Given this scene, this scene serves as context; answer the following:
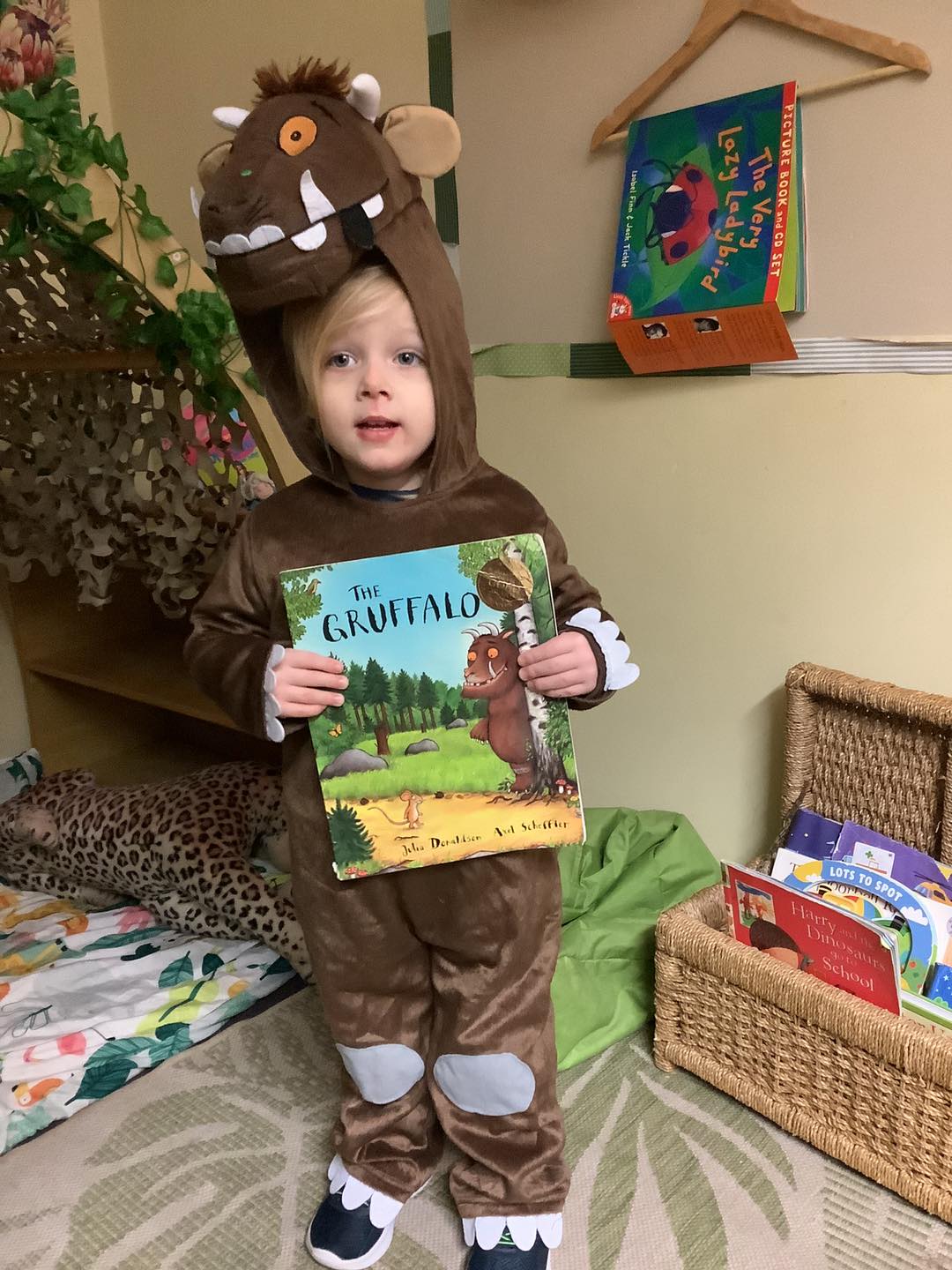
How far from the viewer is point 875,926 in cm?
96

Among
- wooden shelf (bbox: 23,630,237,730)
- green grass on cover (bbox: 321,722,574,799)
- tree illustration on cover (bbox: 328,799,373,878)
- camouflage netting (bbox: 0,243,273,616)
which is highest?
camouflage netting (bbox: 0,243,273,616)

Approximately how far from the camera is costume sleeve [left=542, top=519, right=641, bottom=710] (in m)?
0.84

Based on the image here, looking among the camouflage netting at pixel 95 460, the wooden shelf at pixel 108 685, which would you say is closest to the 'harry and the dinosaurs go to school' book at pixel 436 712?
the camouflage netting at pixel 95 460

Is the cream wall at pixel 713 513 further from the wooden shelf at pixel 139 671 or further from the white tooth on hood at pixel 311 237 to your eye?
the wooden shelf at pixel 139 671

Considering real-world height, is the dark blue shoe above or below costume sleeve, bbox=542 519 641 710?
below

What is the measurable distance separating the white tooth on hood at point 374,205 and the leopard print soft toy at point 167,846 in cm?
105

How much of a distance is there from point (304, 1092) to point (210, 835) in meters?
0.50

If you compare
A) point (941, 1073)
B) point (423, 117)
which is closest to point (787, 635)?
point (941, 1073)

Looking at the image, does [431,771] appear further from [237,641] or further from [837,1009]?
[837,1009]

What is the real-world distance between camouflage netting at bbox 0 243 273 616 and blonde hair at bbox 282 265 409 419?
0.56 meters

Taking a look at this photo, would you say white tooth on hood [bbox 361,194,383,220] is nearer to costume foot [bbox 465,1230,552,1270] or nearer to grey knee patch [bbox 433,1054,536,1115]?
grey knee patch [bbox 433,1054,536,1115]

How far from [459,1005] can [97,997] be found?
72cm

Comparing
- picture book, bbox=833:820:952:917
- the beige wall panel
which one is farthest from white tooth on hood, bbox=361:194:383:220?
picture book, bbox=833:820:952:917

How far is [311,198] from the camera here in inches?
28.7
